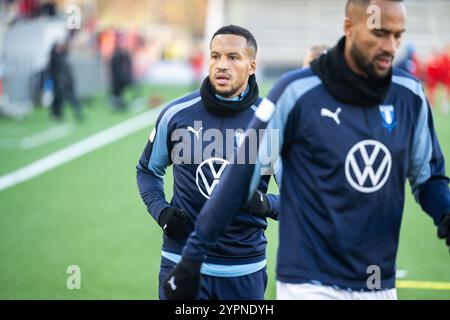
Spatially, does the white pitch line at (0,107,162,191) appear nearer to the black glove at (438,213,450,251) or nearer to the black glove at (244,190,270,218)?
the black glove at (244,190,270,218)

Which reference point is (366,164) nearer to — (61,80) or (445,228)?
(445,228)

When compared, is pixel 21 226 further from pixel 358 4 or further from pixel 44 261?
pixel 358 4

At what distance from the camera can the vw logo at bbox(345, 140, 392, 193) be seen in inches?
152

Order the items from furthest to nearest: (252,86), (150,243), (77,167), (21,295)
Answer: (77,167), (150,243), (21,295), (252,86)

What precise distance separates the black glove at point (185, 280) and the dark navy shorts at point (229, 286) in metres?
1.15

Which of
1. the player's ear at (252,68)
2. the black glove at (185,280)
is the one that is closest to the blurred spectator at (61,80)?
the player's ear at (252,68)

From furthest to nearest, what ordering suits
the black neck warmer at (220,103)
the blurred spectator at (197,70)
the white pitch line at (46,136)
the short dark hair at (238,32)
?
the blurred spectator at (197,70) < the white pitch line at (46,136) < the short dark hair at (238,32) < the black neck warmer at (220,103)

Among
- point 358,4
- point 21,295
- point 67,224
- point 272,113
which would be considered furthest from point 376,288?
point 67,224

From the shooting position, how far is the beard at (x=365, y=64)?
12.5ft

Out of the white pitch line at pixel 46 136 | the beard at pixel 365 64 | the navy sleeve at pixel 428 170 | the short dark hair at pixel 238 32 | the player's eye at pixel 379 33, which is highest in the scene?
the player's eye at pixel 379 33

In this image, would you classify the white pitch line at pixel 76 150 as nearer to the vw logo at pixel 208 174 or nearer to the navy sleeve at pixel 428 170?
the vw logo at pixel 208 174

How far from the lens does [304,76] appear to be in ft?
13.0

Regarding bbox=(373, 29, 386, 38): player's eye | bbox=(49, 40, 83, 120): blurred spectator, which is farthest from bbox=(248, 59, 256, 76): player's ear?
bbox=(49, 40, 83, 120): blurred spectator

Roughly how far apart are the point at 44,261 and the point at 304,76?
6719mm
